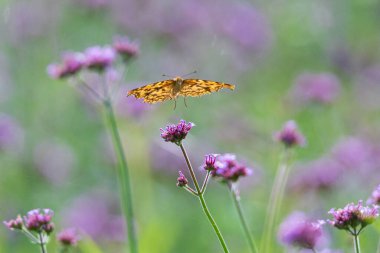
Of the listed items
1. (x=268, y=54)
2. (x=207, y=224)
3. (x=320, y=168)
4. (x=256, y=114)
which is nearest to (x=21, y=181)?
(x=207, y=224)

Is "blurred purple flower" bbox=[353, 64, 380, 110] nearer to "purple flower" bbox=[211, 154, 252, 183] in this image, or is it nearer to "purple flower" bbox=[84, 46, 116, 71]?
"purple flower" bbox=[84, 46, 116, 71]

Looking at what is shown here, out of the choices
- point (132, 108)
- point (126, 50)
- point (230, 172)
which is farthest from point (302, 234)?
→ point (132, 108)

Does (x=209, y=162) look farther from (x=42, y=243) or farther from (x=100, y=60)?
(x=100, y=60)

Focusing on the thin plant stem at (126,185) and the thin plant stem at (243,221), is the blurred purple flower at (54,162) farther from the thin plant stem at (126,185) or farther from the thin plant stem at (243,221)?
the thin plant stem at (243,221)

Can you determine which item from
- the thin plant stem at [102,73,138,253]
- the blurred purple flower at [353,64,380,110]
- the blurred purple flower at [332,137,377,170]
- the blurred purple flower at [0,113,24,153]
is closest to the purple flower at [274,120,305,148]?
the thin plant stem at [102,73,138,253]

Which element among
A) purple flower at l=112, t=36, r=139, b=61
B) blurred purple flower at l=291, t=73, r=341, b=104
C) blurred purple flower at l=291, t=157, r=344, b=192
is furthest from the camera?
blurred purple flower at l=291, t=73, r=341, b=104

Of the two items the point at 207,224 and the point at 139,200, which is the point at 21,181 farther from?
the point at 207,224
